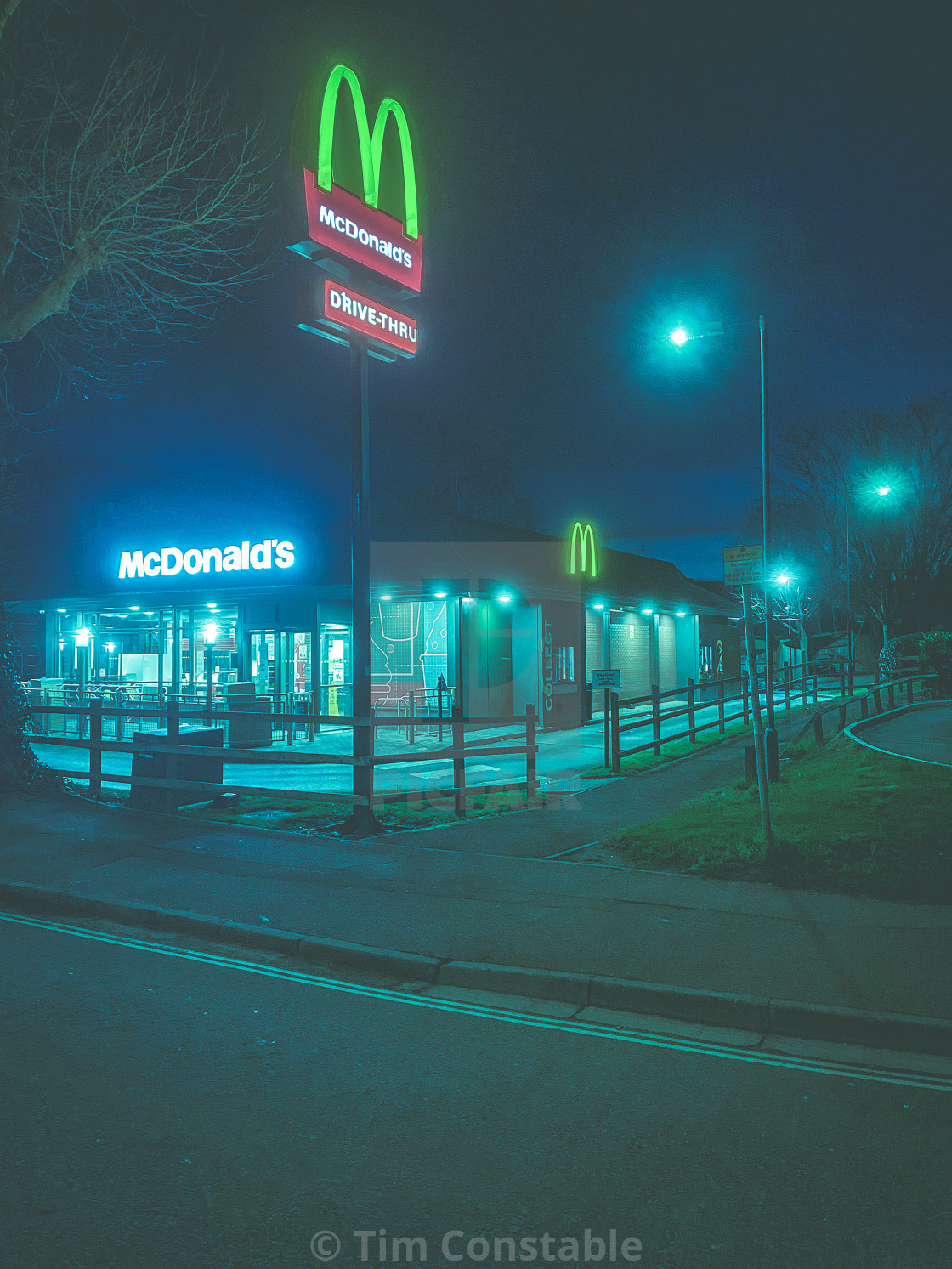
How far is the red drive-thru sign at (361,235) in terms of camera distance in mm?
10188

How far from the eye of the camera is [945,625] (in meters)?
47.2

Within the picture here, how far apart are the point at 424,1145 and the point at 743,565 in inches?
285

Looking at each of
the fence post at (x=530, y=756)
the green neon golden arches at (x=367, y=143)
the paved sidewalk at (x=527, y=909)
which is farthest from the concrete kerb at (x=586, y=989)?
the green neon golden arches at (x=367, y=143)

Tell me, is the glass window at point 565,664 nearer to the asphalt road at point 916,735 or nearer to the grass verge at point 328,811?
the asphalt road at point 916,735

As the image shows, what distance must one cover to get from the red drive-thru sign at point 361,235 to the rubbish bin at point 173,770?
6.45 metres

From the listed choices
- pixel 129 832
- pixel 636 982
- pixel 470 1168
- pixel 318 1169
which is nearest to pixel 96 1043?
pixel 318 1169

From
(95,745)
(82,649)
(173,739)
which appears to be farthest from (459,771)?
(82,649)

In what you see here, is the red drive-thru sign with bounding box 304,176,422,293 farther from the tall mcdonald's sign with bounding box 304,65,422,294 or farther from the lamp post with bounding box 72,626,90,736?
the lamp post with bounding box 72,626,90,736

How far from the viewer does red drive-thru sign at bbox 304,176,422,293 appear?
10.2 m

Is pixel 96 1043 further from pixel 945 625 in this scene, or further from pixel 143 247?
pixel 945 625

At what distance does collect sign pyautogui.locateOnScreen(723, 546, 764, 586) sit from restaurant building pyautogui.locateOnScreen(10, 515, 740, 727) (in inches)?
489

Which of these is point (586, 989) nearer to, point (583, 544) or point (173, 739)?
point (173, 739)

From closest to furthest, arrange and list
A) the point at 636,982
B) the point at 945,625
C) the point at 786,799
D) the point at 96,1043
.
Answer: the point at 96,1043, the point at 636,982, the point at 786,799, the point at 945,625

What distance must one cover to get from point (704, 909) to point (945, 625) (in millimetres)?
46511
